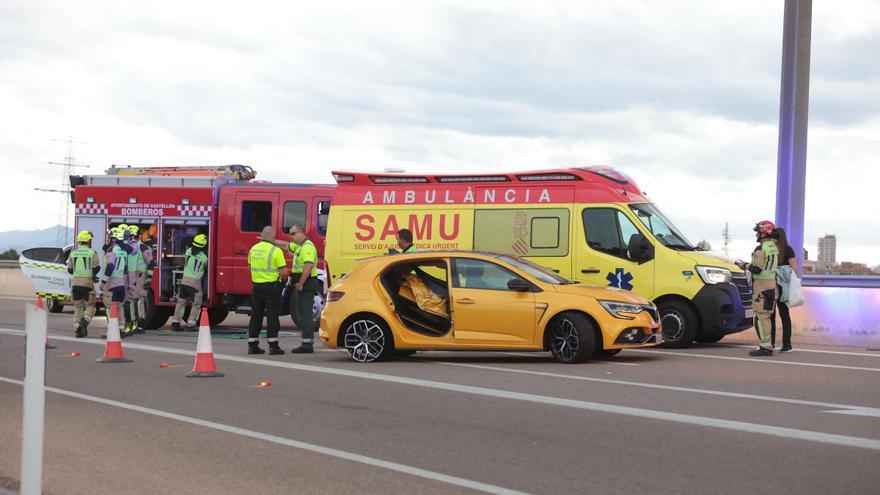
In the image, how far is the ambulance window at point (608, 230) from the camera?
17.4 metres

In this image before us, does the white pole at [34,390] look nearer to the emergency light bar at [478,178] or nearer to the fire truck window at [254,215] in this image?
the emergency light bar at [478,178]

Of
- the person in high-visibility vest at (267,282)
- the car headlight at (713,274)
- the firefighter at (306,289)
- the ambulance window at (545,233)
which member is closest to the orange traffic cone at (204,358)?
the person in high-visibility vest at (267,282)

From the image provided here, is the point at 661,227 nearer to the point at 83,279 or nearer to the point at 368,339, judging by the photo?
the point at 368,339

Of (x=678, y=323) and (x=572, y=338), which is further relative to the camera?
(x=678, y=323)

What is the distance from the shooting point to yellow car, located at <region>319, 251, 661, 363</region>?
13906 mm

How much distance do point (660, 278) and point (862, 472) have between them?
10.00 metres

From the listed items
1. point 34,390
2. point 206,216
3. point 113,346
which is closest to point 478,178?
point 206,216

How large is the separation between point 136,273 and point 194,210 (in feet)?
9.19

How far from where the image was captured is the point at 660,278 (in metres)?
17.2

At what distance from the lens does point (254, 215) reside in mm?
22047

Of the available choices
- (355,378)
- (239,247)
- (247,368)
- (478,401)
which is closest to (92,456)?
(478,401)

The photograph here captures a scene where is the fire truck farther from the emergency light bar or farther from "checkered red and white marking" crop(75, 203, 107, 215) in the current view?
the emergency light bar

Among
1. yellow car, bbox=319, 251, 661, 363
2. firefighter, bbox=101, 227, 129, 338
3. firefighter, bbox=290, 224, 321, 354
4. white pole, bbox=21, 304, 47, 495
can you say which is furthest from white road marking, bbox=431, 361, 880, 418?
firefighter, bbox=101, 227, 129, 338

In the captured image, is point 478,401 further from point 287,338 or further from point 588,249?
point 287,338
